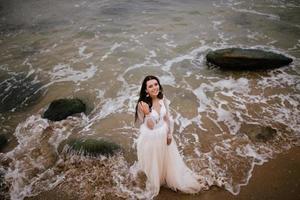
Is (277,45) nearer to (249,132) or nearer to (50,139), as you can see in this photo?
(249,132)

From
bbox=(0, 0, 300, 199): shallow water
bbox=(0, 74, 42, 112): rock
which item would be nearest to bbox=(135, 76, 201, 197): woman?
bbox=(0, 0, 300, 199): shallow water

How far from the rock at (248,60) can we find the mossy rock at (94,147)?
4.94 m

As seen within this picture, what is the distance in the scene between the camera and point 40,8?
17.9m

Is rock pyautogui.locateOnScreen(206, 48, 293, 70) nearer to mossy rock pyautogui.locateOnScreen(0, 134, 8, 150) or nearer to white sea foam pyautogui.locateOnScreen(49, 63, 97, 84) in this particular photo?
white sea foam pyautogui.locateOnScreen(49, 63, 97, 84)

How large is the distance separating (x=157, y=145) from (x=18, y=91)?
603cm

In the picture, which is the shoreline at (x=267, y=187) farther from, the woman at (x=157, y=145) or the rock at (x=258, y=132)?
the rock at (x=258, y=132)

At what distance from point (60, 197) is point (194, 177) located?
257 centimetres

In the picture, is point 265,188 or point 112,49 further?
point 112,49

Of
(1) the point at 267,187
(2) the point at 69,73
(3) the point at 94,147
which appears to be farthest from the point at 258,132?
(2) the point at 69,73

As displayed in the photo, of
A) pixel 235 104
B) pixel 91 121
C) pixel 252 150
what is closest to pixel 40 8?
pixel 91 121

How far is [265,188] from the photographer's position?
211 inches

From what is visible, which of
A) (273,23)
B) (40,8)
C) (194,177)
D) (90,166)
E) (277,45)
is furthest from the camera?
(40,8)

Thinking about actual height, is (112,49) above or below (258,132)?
above

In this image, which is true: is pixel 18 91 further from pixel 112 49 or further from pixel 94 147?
pixel 94 147
